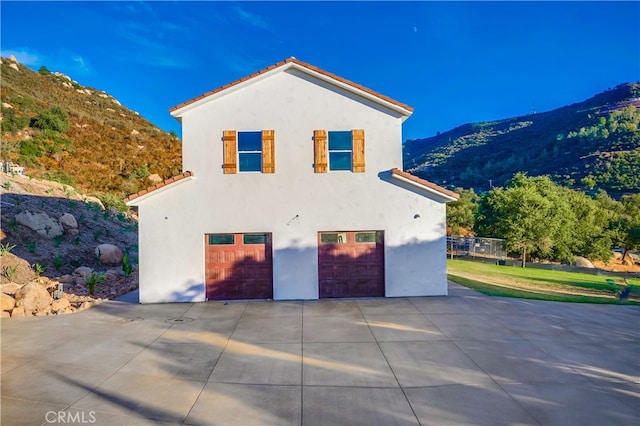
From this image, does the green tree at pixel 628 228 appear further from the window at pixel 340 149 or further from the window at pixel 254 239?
the window at pixel 254 239

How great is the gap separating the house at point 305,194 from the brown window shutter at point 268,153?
0.12 ft

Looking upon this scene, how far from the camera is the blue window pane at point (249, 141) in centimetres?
1182

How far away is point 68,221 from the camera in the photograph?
16.7m

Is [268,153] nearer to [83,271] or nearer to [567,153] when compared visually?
[83,271]

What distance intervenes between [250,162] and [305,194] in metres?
2.26

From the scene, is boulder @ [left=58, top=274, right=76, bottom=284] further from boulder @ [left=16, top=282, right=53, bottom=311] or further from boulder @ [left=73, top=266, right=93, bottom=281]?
boulder @ [left=16, top=282, right=53, bottom=311]

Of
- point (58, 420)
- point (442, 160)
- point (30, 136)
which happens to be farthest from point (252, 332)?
point (442, 160)

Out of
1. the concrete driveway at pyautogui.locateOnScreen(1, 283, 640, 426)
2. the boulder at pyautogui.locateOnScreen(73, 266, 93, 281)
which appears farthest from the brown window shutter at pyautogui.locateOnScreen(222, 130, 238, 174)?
the boulder at pyautogui.locateOnScreen(73, 266, 93, 281)

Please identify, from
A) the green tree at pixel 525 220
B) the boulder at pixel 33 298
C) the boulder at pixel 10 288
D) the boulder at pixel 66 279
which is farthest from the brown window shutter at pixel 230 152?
the green tree at pixel 525 220

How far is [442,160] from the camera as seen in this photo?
3543 inches

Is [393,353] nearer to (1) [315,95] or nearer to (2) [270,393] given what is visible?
(2) [270,393]

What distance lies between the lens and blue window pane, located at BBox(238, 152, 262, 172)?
1177cm

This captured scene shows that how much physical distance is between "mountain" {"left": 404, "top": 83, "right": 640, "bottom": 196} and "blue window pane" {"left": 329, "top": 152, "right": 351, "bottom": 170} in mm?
56770

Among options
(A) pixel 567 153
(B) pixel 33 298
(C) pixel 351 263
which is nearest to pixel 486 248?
(C) pixel 351 263
